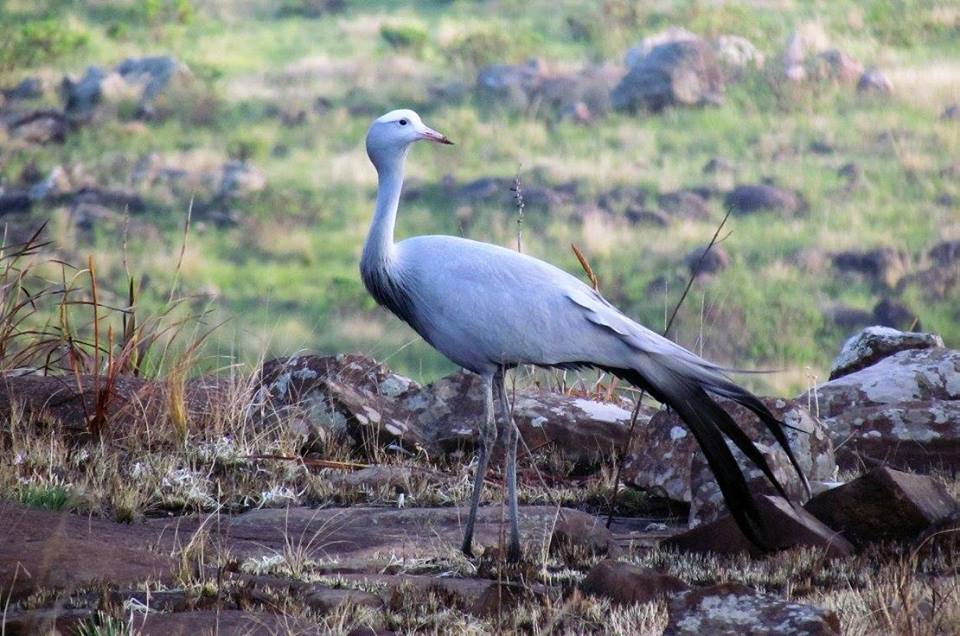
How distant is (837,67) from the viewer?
31281 millimetres

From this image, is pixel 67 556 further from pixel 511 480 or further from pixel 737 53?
pixel 737 53

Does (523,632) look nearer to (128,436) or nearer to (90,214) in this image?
(128,436)

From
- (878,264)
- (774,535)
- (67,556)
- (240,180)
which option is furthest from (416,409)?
(240,180)

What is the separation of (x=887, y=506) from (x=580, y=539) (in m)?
1.15

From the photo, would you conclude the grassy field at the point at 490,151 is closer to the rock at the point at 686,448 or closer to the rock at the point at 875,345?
the rock at the point at 875,345

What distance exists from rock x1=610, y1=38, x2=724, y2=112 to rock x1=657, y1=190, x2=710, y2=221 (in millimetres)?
3778

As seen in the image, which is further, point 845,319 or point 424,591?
point 845,319

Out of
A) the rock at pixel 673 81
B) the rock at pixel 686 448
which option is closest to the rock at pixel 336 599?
the rock at pixel 686 448

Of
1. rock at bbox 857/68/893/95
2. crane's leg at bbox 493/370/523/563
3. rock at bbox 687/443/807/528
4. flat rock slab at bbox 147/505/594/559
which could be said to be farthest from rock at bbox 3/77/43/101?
rock at bbox 687/443/807/528

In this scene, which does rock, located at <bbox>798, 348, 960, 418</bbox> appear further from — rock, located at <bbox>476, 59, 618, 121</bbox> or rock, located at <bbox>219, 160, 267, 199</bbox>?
rock, located at <bbox>476, 59, 618, 121</bbox>

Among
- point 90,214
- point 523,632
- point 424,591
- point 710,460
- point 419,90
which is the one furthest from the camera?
point 419,90

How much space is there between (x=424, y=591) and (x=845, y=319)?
770 inches

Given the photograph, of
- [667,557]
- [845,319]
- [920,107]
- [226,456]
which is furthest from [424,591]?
[920,107]

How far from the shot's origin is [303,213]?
92.9 ft
